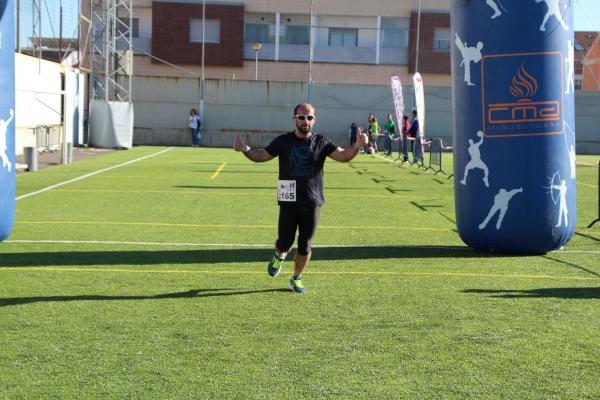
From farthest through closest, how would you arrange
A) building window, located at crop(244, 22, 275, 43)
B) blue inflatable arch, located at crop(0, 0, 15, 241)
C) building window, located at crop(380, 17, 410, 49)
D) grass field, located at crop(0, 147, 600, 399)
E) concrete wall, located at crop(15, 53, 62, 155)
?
building window, located at crop(244, 22, 275, 43) < building window, located at crop(380, 17, 410, 49) < concrete wall, located at crop(15, 53, 62, 155) < blue inflatable arch, located at crop(0, 0, 15, 241) < grass field, located at crop(0, 147, 600, 399)

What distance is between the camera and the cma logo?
11070mm

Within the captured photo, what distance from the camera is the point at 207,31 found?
52656mm

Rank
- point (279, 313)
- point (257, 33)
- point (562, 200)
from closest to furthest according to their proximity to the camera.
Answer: point (279, 313) → point (562, 200) → point (257, 33)

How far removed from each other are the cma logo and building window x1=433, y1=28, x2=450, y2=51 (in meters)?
38.4

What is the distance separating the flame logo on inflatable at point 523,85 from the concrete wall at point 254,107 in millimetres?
33681

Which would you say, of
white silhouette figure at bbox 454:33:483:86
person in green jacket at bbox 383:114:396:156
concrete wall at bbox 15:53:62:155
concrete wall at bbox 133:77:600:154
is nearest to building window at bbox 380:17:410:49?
concrete wall at bbox 133:77:600:154

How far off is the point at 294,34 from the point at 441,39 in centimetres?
807

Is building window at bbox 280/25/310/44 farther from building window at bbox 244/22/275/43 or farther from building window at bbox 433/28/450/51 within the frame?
building window at bbox 433/28/450/51

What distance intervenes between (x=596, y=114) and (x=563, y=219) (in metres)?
36.8

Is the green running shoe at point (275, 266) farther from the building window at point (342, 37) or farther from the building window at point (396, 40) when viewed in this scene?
the building window at point (342, 37)

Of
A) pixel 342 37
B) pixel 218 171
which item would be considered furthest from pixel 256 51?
pixel 218 171

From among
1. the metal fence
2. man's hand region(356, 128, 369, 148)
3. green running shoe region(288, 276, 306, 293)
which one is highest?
the metal fence

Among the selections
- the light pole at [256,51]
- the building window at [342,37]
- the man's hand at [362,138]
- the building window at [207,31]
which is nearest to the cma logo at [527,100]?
the man's hand at [362,138]

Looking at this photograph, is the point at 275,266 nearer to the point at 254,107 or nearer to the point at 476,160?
the point at 476,160
